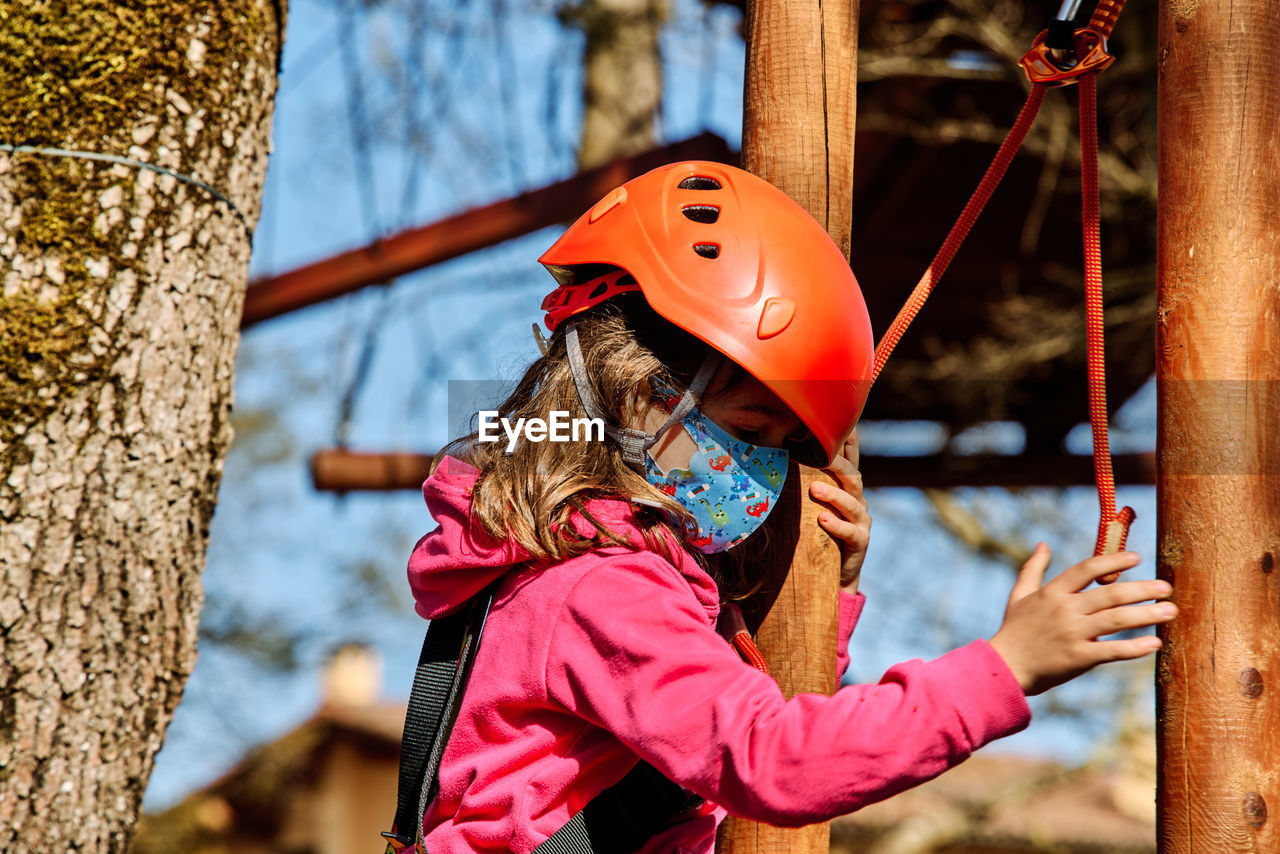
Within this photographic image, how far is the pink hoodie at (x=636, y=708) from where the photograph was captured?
1.70 m

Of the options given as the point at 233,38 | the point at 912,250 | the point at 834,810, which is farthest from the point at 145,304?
the point at 912,250

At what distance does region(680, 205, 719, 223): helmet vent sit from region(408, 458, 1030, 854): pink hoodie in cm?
49

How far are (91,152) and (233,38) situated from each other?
41 cm

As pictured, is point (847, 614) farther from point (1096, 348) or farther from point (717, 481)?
point (1096, 348)

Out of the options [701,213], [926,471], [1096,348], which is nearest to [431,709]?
[701,213]

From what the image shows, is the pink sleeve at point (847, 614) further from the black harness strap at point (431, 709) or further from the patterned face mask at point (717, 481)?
the black harness strap at point (431, 709)

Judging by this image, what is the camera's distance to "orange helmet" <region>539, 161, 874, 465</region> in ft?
6.50

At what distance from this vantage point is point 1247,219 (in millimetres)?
2006

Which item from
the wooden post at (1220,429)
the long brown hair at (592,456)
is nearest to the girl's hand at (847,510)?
the long brown hair at (592,456)

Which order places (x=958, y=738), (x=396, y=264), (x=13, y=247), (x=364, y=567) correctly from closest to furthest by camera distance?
(x=958, y=738)
(x=13, y=247)
(x=396, y=264)
(x=364, y=567)

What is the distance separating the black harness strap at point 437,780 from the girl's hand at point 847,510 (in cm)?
53

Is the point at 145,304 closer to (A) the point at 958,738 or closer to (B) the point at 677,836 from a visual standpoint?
(B) the point at 677,836

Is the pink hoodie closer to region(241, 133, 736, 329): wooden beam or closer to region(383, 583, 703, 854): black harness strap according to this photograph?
region(383, 583, 703, 854): black harness strap

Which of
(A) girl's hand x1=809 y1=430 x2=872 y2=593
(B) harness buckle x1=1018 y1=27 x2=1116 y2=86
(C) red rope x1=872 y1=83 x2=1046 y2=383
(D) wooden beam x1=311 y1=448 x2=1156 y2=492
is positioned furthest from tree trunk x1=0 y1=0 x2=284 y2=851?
(D) wooden beam x1=311 y1=448 x2=1156 y2=492
